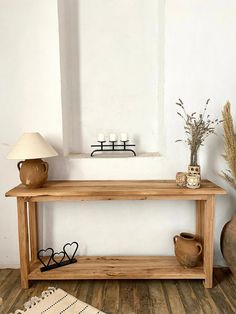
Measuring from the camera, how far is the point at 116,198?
1.91 meters

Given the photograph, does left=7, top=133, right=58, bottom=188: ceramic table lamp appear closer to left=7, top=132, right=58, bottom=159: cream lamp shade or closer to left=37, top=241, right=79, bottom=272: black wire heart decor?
left=7, top=132, right=58, bottom=159: cream lamp shade

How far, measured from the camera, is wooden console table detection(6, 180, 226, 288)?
189cm

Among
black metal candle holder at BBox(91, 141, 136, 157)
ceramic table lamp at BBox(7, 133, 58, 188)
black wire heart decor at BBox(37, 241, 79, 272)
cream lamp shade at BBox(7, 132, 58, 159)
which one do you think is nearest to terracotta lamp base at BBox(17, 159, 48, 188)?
ceramic table lamp at BBox(7, 133, 58, 188)

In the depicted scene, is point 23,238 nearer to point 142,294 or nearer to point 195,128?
point 142,294

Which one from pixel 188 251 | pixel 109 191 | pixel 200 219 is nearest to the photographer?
pixel 109 191

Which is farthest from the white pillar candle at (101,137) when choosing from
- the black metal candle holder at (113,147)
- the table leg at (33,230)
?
the table leg at (33,230)

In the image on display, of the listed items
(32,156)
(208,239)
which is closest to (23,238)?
(32,156)

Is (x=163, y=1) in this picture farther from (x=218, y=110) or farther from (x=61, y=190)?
(x=61, y=190)

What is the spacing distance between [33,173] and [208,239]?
1.21m

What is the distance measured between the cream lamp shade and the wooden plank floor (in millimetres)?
885

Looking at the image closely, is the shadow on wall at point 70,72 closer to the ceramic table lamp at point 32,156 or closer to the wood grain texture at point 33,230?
the ceramic table lamp at point 32,156

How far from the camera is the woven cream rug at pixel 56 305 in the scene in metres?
1.72

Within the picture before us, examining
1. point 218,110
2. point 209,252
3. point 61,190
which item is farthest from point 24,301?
point 218,110

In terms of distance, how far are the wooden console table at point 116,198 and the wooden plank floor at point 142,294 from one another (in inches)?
2.8
